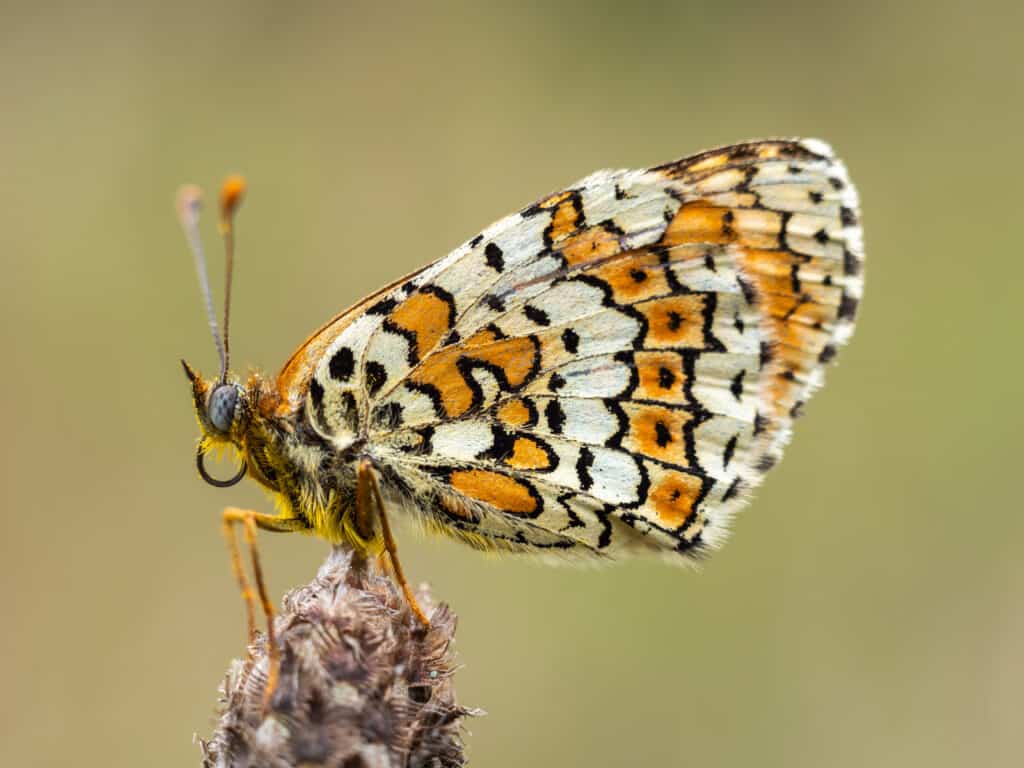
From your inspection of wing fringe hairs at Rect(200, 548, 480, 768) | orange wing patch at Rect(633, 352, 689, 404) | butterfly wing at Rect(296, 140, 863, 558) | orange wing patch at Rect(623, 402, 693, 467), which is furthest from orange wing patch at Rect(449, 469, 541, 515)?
wing fringe hairs at Rect(200, 548, 480, 768)

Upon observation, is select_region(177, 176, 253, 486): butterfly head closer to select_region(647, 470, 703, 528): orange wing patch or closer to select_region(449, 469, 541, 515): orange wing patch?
select_region(449, 469, 541, 515): orange wing patch

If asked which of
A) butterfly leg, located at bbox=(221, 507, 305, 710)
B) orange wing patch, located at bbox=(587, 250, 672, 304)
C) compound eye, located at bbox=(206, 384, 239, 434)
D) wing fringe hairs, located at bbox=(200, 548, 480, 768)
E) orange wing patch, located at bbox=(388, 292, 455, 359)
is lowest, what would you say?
wing fringe hairs, located at bbox=(200, 548, 480, 768)

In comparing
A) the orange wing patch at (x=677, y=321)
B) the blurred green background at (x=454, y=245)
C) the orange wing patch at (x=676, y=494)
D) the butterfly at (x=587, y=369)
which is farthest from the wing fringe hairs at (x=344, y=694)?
the blurred green background at (x=454, y=245)

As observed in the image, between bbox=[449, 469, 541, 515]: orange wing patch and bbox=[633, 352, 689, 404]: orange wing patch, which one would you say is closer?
bbox=[449, 469, 541, 515]: orange wing patch

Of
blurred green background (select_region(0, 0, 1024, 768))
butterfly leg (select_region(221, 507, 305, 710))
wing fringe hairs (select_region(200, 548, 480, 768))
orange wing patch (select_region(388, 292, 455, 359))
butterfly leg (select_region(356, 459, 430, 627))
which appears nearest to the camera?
wing fringe hairs (select_region(200, 548, 480, 768))

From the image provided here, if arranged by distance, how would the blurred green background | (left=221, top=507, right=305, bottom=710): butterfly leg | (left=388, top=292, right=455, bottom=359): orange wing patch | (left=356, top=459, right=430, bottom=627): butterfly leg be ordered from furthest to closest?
the blurred green background < (left=388, top=292, right=455, bottom=359): orange wing patch < (left=356, top=459, right=430, bottom=627): butterfly leg < (left=221, top=507, right=305, bottom=710): butterfly leg

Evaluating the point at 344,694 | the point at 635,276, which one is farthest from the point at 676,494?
the point at 344,694

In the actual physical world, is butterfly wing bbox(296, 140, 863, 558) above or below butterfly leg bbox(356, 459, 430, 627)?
above

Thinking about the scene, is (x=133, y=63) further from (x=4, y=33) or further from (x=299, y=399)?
(x=299, y=399)

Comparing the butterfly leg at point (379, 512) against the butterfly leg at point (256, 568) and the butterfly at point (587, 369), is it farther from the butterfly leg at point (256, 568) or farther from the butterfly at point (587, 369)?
the butterfly leg at point (256, 568)
